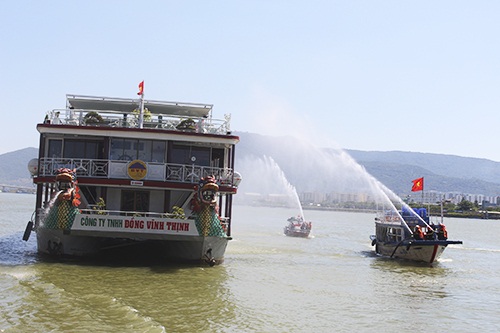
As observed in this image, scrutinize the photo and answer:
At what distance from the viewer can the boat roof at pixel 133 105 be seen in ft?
110

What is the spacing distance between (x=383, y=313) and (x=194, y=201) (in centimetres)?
950

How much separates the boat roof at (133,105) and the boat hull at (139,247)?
837cm

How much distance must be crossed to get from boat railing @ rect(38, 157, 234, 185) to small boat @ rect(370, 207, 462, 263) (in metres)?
13.6

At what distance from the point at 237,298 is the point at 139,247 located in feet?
30.2

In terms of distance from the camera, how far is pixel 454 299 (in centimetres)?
2400

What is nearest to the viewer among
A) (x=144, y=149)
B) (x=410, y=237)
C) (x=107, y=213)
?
(x=107, y=213)

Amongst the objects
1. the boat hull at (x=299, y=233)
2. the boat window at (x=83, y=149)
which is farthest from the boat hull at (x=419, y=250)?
the boat hull at (x=299, y=233)

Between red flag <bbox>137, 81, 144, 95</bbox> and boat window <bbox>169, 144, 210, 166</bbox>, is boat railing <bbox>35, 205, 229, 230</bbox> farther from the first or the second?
red flag <bbox>137, 81, 144, 95</bbox>

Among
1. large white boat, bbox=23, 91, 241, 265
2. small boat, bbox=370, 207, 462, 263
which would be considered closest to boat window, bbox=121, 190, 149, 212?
large white boat, bbox=23, 91, 241, 265

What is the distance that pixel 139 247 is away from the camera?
95.1ft

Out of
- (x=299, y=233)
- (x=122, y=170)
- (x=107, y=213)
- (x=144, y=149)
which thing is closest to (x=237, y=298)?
(x=107, y=213)

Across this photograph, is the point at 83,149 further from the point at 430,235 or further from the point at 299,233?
the point at 299,233

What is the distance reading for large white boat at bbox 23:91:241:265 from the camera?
82.4 feet

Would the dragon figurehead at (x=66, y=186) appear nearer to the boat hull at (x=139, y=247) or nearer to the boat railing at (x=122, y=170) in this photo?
the boat hull at (x=139, y=247)
